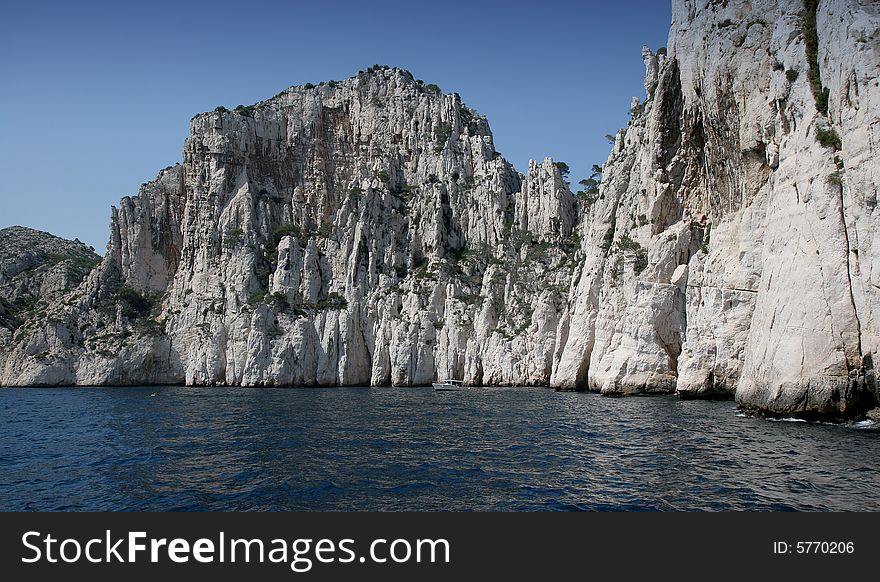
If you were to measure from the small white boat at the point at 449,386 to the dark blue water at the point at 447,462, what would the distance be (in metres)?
32.3

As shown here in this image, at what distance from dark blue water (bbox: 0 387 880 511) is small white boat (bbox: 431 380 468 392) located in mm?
32333

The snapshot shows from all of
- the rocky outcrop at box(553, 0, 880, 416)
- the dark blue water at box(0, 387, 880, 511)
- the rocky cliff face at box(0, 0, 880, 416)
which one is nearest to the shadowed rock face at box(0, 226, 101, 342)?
the rocky cliff face at box(0, 0, 880, 416)

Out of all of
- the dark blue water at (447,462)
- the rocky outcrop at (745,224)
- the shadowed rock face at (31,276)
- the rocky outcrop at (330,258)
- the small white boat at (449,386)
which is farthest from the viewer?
the shadowed rock face at (31,276)

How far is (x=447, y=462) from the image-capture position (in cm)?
2367

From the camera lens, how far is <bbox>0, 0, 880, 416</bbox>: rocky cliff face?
1244 inches

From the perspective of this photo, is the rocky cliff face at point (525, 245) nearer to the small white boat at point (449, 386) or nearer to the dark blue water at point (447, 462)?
the small white boat at point (449, 386)

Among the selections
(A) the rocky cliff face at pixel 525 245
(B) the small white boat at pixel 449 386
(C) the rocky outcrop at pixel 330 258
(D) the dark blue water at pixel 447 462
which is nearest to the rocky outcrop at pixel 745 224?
(A) the rocky cliff face at pixel 525 245

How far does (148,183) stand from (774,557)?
4740 inches

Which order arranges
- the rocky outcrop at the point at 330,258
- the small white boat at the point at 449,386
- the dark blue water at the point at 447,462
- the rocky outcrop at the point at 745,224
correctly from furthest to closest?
the rocky outcrop at the point at 330,258
the small white boat at the point at 449,386
the rocky outcrop at the point at 745,224
the dark blue water at the point at 447,462

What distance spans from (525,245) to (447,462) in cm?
7196

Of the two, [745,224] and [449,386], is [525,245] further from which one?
[745,224]

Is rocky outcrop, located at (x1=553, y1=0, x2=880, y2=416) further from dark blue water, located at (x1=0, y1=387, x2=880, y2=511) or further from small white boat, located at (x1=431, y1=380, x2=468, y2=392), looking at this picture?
small white boat, located at (x1=431, y1=380, x2=468, y2=392)

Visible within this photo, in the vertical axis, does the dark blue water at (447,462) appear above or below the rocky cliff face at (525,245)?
below

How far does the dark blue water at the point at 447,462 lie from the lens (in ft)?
58.3
